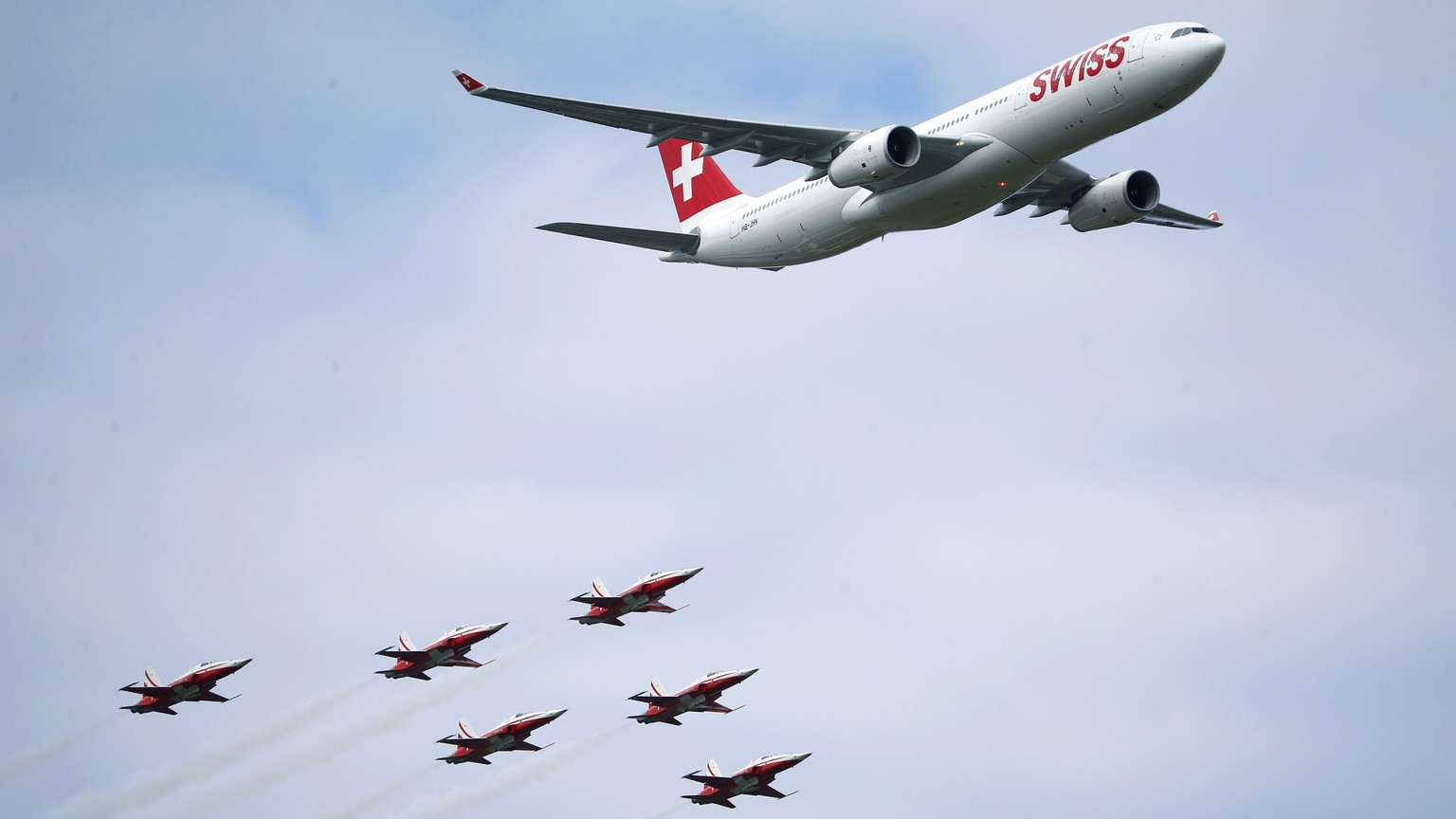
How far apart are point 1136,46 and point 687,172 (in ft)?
67.9

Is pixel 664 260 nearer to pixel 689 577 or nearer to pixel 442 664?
pixel 689 577

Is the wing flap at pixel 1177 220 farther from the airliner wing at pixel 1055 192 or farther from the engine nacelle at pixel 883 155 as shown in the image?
the engine nacelle at pixel 883 155

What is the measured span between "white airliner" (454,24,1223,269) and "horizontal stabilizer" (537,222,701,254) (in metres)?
0.05

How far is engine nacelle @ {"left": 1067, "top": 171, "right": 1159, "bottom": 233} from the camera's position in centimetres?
5853

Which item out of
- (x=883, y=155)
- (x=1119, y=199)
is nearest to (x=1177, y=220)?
(x=1119, y=199)

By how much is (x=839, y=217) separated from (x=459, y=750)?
22.7 m

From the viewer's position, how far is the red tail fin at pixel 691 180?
6378 centimetres

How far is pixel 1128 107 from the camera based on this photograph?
49.0m

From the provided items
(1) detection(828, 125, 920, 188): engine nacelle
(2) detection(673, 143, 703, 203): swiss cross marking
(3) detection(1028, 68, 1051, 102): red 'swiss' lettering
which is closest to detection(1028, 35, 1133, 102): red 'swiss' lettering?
(3) detection(1028, 68, 1051, 102): red 'swiss' lettering

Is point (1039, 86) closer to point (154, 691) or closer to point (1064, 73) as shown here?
point (1064, 73)

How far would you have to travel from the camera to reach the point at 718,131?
54.0 metres

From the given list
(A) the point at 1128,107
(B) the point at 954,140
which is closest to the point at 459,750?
(B) the point at 954,140

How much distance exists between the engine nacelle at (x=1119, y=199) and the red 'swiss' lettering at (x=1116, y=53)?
9.72 metres

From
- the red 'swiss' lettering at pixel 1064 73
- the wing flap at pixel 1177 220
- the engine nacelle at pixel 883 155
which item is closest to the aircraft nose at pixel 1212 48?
the red 'swiss' lettering at pixel 1064 73
